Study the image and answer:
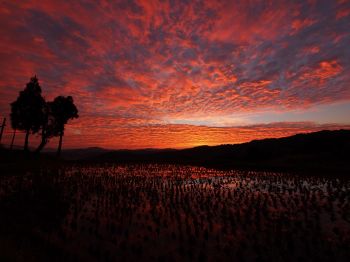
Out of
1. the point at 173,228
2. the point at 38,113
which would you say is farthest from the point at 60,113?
the point at 173,228

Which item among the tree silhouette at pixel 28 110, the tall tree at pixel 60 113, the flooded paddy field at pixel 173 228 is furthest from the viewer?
the tall tree at pixel 60 113

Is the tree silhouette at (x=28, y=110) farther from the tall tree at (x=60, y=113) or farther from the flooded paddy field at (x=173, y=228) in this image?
the flooded paddy field at (x=173, y=228)

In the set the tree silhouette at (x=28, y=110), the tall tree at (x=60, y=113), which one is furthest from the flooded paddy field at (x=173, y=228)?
the tall tree at (x=60, y=113)

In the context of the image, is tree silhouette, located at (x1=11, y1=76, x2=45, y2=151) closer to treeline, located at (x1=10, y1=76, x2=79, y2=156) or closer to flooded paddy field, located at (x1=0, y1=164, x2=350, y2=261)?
treeline, located at (x1=10, y1=76, x2=79, y2=156)

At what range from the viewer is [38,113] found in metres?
44.9

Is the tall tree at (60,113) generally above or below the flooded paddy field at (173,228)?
above

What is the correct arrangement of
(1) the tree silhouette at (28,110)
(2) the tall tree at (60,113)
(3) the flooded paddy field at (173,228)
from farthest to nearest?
(2) the tall tree at (60,113) < (1) the tree silhouette at (28,110) < (3) the flooded paddy field at (173,228)

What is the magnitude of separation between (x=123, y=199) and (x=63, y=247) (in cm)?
692

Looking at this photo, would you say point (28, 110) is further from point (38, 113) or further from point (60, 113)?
point (60, 113)

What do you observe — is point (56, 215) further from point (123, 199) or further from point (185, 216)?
point (185, 216)

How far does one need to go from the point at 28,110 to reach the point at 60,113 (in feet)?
25.5

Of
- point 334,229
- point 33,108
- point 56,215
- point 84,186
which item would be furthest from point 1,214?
point 33,108

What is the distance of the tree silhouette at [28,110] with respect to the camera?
43.3 meters

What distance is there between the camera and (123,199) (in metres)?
13.9
